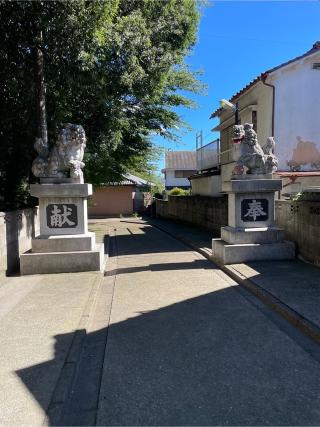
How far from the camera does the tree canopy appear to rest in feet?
27.1

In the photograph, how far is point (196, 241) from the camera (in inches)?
513

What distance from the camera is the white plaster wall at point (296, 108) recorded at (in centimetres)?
1334

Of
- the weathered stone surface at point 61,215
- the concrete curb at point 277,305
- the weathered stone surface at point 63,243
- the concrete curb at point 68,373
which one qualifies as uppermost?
the weathered stone surface at point 61,215

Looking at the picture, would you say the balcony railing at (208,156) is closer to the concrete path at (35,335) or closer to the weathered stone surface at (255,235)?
the weathered stone surface at (255,235)

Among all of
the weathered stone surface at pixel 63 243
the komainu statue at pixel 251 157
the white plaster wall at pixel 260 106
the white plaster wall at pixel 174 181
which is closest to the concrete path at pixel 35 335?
the weathered stone surface at pixel 63 243

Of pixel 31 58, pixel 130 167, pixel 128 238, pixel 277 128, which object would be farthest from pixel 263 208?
pixel 130 167

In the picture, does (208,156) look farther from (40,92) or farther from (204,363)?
(204,363)

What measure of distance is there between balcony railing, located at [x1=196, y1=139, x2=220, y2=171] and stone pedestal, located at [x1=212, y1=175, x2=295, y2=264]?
35.1ft

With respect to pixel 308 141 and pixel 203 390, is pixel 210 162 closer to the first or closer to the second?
pixel 308 141

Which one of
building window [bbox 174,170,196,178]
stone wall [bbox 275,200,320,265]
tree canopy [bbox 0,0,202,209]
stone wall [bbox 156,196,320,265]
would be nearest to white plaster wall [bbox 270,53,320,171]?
stone wall [bbox 156,196,320,265]

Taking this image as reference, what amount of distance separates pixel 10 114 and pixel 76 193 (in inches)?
A: 149

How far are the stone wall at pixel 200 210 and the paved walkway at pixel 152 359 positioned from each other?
8162 mm

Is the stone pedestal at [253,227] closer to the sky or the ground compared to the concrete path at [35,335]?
closer to the sky

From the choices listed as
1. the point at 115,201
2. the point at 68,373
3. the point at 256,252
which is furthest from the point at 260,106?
the point at 115,201
